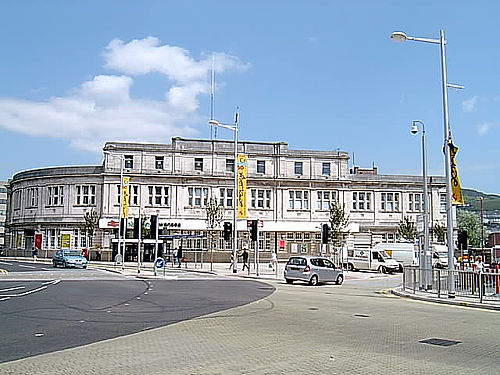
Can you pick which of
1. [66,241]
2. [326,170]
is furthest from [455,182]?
[66,241]

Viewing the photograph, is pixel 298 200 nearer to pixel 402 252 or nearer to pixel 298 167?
pixel 298 167

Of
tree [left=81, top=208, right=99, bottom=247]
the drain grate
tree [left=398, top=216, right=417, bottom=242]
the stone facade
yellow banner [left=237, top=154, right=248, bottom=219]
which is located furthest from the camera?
the stone facade

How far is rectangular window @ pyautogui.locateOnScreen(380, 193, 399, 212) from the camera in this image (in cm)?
7594

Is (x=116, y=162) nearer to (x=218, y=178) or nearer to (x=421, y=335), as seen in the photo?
(x=218, y=178)

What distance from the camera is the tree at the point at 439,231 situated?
237 ft

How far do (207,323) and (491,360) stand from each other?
6582 mm

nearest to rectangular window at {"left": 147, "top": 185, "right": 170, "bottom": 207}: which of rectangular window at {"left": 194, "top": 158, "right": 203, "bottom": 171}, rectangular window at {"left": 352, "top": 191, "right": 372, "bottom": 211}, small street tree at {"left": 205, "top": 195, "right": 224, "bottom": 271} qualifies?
rectangular window at {"left": 194, "top": 158, "right": 203, "bottom": 171}

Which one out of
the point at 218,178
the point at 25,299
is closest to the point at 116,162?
the point at 218,178

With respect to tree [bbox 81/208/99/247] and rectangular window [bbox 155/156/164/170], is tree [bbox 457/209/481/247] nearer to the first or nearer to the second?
rectangular window [bbox 155/156/164/170]

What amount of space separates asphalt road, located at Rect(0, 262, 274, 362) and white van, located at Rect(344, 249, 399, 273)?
27.5 metres

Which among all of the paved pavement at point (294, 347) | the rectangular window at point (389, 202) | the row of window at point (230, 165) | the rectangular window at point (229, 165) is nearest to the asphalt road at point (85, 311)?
the paved pavement at point (294, 347)

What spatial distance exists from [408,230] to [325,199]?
11.1m

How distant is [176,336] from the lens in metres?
12.0

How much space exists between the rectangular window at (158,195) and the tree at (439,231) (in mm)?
33055
